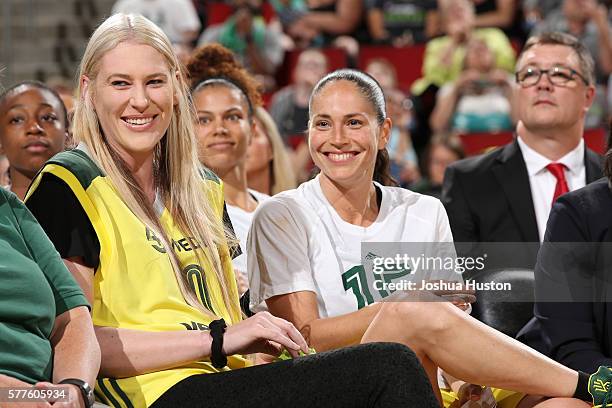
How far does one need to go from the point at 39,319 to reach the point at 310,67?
5.33 metres

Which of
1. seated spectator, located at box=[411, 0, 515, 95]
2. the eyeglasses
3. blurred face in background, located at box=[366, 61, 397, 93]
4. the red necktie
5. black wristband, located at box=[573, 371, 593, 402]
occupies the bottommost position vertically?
black wristband, located at box=[573, 371, 593, 402]

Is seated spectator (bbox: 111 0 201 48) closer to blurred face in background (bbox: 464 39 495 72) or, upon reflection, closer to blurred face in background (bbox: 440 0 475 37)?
blurred face in background (bbox: 440 0 475 37)

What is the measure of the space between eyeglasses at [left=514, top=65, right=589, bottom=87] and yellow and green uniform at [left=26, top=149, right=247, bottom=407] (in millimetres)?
2131

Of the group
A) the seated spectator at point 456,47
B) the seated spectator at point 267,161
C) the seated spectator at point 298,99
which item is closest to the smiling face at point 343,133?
the seated spectator at point 267,161

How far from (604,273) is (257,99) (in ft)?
5.90

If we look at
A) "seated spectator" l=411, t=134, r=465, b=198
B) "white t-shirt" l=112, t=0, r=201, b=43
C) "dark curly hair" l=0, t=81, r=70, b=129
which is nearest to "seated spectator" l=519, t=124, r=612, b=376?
"dark curly hair" l=0, t=81, r=70, b=129

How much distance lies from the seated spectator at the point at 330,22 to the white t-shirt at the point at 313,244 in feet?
17.7

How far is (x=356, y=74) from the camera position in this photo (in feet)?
11.4

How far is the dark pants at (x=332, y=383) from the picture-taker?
247 centimetres

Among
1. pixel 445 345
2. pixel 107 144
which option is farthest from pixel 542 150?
pixel 107 144

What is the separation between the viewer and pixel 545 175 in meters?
4.37

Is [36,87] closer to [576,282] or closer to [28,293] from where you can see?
[28,293]

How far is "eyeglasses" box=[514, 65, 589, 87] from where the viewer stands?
4.38 meters

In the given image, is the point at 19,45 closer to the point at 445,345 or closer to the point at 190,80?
the point at 190,80
